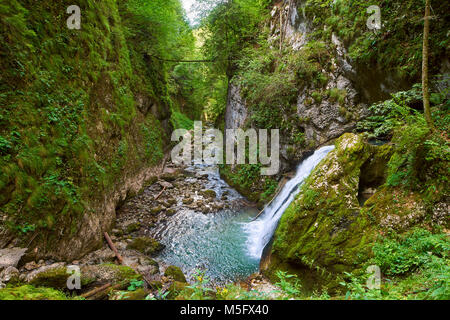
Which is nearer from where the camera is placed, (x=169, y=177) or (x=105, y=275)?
(x=105, y=275)

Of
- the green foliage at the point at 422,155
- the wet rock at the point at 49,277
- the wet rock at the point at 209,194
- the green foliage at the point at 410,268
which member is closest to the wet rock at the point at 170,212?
the wet rock at the point at 209,194

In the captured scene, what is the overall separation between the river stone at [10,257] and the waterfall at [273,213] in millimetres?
5786

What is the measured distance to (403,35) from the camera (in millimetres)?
5465

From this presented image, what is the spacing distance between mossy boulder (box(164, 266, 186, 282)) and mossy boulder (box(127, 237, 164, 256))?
1330 mm

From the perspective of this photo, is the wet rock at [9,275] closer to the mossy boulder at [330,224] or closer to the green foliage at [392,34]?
the mossy boulder at [330,224]

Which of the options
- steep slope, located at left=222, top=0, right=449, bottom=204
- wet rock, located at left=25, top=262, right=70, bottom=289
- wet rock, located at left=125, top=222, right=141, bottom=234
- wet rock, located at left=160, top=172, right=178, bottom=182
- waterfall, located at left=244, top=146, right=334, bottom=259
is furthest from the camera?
wet rock, located at left=160, top=172, right=178, bottom=182

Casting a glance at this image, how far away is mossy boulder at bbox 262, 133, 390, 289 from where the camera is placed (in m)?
4.16

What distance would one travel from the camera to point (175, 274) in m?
5.53

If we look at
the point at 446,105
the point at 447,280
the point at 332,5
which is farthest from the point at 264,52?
the point at 447,280

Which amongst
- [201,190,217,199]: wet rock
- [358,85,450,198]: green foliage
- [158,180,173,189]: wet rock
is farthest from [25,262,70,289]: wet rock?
[158,180,173,189]: wet rock

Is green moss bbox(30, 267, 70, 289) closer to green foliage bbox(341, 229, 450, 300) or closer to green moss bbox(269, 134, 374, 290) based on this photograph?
green moss bbox(269, 134, 374, 290)

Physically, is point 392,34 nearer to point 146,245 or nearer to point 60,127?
point 60,127

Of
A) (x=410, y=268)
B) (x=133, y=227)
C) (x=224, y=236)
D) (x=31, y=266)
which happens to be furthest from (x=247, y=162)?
(x=31, y=266)

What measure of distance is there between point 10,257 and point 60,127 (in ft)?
9.92
